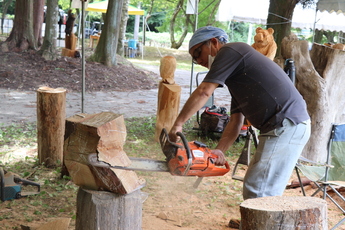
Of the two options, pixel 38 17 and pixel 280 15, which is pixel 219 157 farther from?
pixel 38 17

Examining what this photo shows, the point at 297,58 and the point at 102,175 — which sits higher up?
the point at 297,58

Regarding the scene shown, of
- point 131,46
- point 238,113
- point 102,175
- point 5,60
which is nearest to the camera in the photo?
point 102,175

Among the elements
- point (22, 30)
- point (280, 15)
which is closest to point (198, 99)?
point (280, 15)

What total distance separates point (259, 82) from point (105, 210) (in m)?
1.23

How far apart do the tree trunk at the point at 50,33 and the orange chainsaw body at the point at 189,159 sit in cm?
894

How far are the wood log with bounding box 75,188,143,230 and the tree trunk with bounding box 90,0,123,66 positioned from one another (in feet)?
31.0

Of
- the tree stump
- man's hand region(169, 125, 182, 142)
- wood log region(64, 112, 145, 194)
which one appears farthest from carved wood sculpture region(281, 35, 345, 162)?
wood log region(64, 112, 145, 194)

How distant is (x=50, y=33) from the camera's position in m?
10.7

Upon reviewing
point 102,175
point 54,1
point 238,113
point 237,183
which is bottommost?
point 237,183

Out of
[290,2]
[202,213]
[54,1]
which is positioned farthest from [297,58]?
[54,1]

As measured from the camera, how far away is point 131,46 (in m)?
19.6

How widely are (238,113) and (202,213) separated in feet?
4.24

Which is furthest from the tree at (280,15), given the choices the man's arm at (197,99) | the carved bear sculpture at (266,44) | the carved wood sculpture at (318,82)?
the man's arm at (197,99)

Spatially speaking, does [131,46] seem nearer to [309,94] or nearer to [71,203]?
[309,94]
